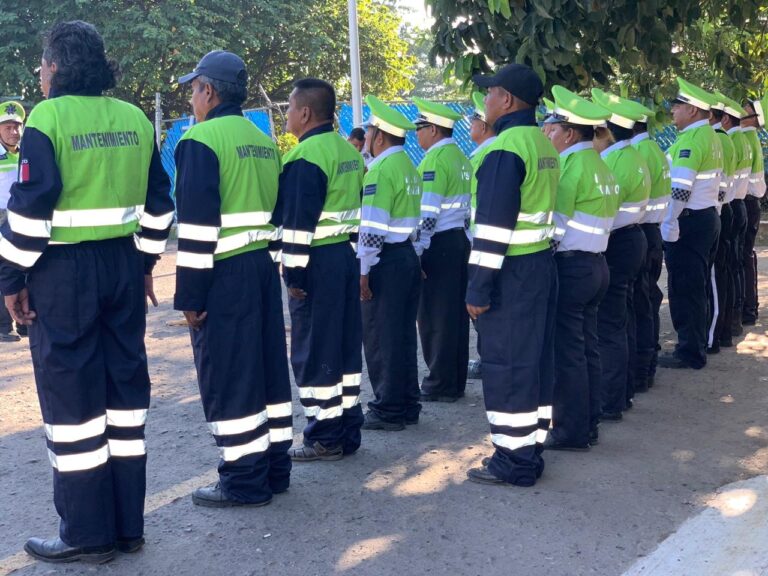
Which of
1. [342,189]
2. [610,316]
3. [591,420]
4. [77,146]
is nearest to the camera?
[77,146]

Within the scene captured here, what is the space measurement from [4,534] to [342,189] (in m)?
2.62

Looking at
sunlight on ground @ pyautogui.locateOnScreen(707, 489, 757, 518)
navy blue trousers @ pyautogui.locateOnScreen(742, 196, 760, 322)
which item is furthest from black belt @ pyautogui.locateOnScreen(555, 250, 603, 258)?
navy blue trousers @ pyautogui.locateOnScreen(742, 196, 760, 322)

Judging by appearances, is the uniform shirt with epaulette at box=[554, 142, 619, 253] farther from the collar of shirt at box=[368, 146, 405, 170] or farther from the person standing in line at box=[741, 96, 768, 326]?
the person standing in line at box=[741, 96, 768, 326]

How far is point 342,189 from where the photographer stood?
559 centimetres

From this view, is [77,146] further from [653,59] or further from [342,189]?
[653,59]

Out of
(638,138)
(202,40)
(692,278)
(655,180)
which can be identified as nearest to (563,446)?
(655,180)

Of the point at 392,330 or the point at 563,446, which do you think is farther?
the point at 392,330

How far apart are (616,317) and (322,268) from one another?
2.23 metres

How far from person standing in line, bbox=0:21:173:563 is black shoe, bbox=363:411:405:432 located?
7.31ft

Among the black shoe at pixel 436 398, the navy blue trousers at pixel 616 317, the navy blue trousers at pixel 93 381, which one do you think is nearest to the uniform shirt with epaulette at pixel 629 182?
the navy blue trousers at pixel 616 317

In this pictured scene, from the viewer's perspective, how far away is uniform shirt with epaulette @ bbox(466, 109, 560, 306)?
16.3 feet

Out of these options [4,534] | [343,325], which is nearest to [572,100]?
[343,325]

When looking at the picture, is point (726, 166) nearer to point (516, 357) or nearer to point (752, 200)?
point (752, 200)

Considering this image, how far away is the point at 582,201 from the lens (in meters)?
5.68
